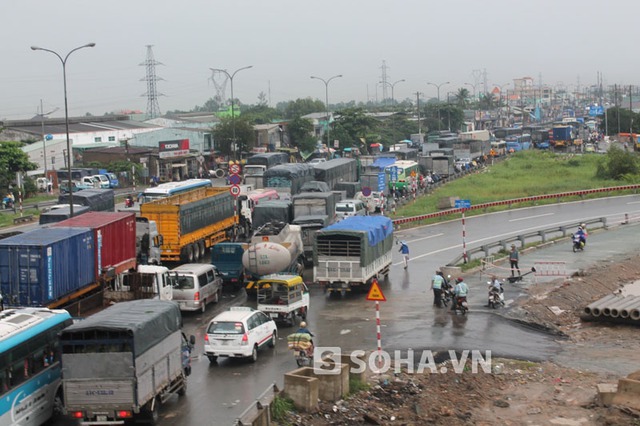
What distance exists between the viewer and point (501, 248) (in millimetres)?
39250

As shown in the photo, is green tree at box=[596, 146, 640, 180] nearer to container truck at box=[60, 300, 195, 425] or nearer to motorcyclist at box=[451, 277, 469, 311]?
motorcyclist at box=[451, 277, 469, 311]

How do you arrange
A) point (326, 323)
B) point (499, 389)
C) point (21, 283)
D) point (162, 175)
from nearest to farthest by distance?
1. point (499, 389)
2. point (21, 283)
3. point (326, 323)
4. point (162, 175)

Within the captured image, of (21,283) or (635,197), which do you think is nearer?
(21,283)

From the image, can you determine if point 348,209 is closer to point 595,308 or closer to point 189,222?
point 189,222

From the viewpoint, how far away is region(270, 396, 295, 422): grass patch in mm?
17609

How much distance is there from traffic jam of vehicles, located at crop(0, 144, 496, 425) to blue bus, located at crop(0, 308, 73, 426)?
33 mm

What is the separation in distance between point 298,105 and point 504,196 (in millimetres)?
122818

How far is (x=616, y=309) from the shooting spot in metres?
27.2

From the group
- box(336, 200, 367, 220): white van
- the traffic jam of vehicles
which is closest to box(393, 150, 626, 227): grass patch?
box(336, 200, 367, 220): white van

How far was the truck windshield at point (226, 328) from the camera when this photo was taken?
2139 cm

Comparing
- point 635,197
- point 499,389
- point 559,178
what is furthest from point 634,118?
point 499,389

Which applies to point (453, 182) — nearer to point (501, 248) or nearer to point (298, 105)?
point (501, 248)

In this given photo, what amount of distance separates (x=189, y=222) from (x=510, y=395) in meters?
18.1

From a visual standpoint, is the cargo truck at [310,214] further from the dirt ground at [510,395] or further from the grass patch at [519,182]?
the dirt ground at [510,395]
